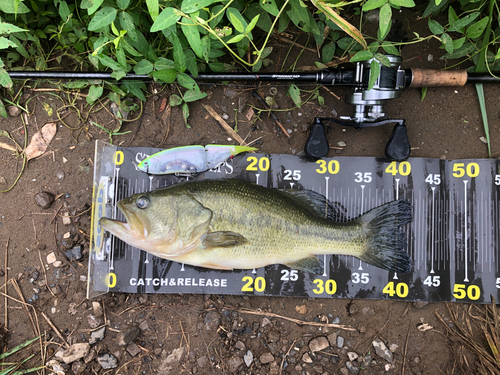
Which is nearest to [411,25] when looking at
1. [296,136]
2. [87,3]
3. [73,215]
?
[296,136]

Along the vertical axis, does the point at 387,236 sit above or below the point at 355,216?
below

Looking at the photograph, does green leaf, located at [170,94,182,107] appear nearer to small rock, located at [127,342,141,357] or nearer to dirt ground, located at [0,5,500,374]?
dirt ground, located at [0,5,500,374]

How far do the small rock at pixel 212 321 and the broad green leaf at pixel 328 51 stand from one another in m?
2.62

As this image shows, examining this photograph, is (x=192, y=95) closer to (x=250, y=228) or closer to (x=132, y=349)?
(x=250, y=228)

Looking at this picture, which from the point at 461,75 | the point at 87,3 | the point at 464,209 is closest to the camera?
the point at 87,3

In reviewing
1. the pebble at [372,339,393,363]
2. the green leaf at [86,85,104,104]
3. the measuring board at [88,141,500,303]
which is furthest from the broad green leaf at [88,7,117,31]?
the pebble at [372,339,393,363]

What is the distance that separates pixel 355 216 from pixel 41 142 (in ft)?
10.3

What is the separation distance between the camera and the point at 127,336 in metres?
2.92

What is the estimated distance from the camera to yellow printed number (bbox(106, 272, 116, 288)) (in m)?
2.97

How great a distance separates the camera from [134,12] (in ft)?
8.38

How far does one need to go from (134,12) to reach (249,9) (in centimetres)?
94

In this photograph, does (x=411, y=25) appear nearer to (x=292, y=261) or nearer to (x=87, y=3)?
(x=292, y=261)

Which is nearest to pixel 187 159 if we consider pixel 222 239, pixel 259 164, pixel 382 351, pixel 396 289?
pixel 259 164

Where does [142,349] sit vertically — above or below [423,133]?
below
